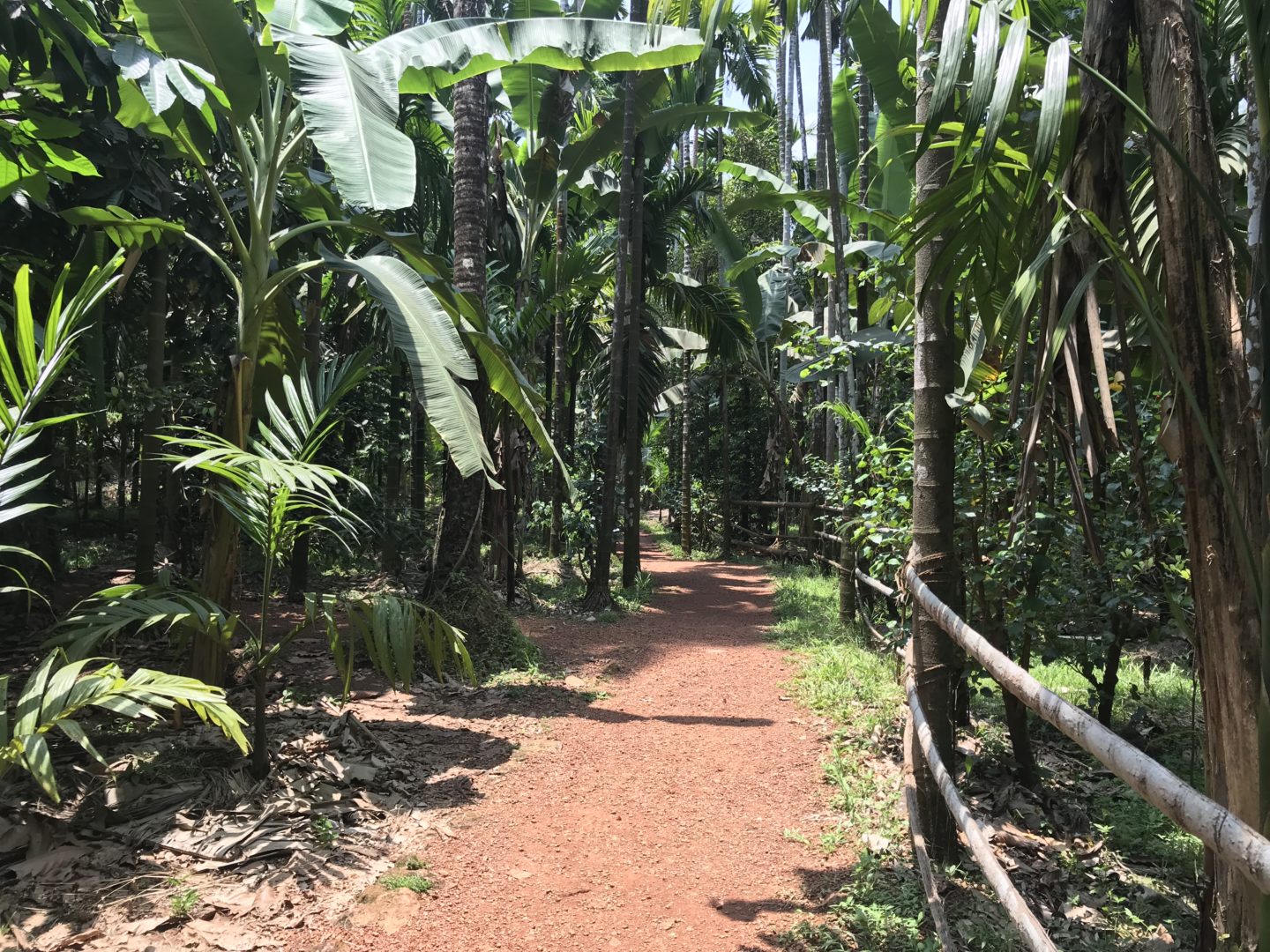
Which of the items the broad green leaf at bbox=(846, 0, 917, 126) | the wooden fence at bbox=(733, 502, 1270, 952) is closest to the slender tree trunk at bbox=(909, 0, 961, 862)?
the wooden fence at bbox=(733, 502, 1270, 952)

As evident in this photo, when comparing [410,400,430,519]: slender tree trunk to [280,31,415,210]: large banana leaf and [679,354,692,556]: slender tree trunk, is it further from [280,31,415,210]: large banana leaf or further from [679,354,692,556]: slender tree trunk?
[280,31,415,210]: large banana leaf

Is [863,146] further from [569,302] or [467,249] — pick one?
[467,249]

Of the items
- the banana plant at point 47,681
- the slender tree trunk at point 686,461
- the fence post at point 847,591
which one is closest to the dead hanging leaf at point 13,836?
the banana plant at point 47,681

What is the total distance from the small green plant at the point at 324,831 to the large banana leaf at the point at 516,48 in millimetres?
4309

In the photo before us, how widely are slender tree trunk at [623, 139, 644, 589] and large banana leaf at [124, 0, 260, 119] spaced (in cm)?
651

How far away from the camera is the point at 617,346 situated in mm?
9812

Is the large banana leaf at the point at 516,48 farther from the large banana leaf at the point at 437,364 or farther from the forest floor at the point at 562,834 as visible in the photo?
the forest floor at the point at 562,834

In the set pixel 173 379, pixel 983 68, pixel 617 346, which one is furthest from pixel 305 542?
pixel 983 68

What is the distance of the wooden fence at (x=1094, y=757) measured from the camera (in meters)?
1.04

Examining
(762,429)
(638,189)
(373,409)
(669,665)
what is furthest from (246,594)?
(762,429)

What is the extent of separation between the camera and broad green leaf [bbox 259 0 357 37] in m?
4.48

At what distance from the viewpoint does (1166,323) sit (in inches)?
70.0

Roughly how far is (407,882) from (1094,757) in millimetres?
2595

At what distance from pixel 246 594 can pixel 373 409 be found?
3132mm
